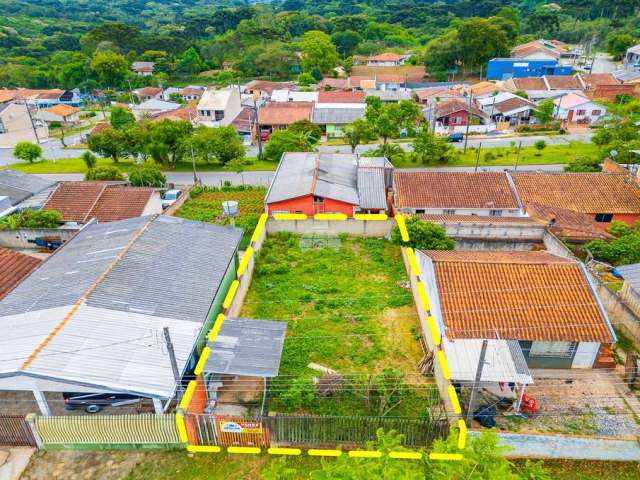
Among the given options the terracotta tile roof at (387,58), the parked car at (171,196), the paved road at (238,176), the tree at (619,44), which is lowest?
the paved road at (238,176)

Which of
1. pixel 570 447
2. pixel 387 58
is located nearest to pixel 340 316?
pixel 570 447

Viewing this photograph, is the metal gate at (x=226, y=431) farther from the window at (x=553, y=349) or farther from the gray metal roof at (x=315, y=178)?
the gray metal roof at (x=315, y=178)

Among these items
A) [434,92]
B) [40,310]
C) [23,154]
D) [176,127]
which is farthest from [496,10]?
[40,310]

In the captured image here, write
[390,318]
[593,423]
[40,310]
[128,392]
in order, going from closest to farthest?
[128,392], [593,423], [40,310], [390,318]

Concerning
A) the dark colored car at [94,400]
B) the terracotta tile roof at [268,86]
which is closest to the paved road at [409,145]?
the terracotta tile roof at [268,86]

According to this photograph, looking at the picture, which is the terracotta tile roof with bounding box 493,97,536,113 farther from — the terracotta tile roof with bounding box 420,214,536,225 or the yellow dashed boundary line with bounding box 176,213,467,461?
the yellow dashed boundary line with bounding box 176,213,467,461

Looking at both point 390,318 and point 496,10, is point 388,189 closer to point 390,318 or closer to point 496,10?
point 390,318

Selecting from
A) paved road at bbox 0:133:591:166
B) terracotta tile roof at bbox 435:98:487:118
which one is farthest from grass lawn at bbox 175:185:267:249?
terracotta tile roof at bbox 435:98:487:118
